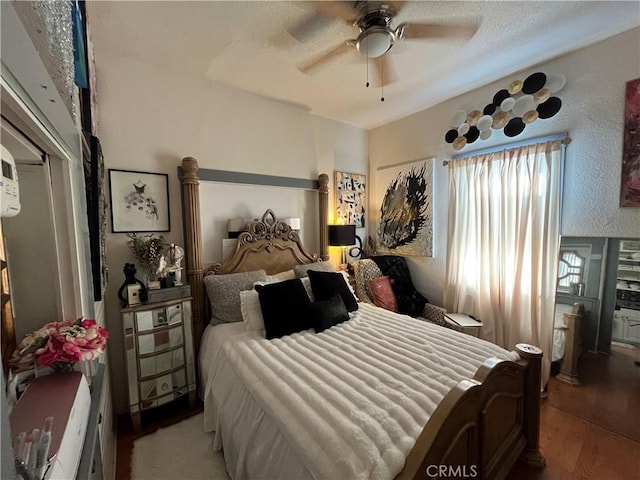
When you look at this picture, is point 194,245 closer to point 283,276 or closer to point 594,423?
point 283,276

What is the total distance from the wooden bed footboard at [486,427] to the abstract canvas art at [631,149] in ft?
4.55

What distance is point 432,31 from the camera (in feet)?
5.33

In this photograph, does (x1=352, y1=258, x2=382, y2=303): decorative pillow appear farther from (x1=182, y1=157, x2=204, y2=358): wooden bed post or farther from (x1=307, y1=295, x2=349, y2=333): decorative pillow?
(x1=182, y1=157, x2=204, y2=358): wooden bed post

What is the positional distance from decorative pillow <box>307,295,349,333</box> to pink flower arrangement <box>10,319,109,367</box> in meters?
1.33

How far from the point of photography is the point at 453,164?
9.20 feet

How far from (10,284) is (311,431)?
1169 millimetres

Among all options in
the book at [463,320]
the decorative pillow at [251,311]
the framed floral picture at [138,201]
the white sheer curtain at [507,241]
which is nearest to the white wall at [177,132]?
the framed floral picture at [138,201]

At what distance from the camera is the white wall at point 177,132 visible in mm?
2068

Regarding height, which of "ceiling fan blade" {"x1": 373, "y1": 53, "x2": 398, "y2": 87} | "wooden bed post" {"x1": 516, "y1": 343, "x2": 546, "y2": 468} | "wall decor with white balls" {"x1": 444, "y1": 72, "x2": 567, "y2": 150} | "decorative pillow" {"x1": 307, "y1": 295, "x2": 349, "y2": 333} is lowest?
"wooden bed post" {"x1": 516, "y1": 343, "x2": 546, "y2": 468}

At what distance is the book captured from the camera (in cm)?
247

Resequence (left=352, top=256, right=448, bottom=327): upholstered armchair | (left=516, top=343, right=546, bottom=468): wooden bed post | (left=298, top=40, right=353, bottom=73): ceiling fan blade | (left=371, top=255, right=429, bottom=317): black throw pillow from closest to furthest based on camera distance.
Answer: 1. (left=516, top=343, right=546, bottom=468): wooden bed post
2. (left=298, top=40, right=353, bottom=73): ceiling fan blade
3. (left=352, top=256, right=448, bottom=327): upholstered armchair
4. (left=371, top=255, right=429, bottom=317): black throw pillow

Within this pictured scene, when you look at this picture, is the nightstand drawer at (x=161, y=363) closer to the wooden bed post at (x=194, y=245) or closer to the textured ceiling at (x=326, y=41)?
the wooden bed post at (x=194, y=245)

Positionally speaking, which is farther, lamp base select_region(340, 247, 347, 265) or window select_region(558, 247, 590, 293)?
lamp base select_region(340, 247, 347, 265)

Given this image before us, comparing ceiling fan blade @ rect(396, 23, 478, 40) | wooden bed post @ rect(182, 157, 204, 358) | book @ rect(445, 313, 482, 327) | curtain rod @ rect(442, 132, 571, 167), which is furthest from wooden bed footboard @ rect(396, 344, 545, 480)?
wooden bed post @ rect(182, 157, 204, 358)
